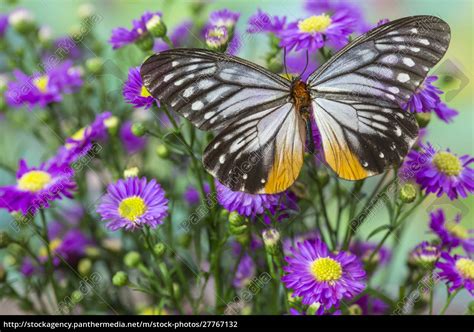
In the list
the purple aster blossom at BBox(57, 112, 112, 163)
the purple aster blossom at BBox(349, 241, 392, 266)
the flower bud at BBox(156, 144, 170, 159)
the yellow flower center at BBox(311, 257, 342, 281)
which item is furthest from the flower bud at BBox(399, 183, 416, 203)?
the purple aster blossom at BBox(57, 112, 112, 163)

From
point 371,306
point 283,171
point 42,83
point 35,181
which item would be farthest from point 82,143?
point 371,306

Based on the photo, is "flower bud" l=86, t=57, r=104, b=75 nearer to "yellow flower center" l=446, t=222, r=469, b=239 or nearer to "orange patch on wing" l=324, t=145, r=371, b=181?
"orange patch on wing" l=324, t=145, r=371, b=181

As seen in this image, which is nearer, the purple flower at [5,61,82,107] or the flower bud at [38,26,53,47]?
the purple flower at [5,61,82,107]

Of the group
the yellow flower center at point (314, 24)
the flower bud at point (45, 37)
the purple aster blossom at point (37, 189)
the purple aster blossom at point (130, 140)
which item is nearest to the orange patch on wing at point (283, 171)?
the yellow flower center at point (314, 24)

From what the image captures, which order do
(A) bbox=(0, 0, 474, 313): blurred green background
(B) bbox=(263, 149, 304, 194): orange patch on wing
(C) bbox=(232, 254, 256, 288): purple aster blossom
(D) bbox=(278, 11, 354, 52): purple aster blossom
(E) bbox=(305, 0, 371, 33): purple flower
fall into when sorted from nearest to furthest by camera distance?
(B) bbox=(263, 149, 304, 194): orange patch on wing
(D) bbox=(278, 11, 354, 52): purple aster blossom
(C) bbox=(232, 254, 256, 288): purple aster blossom
(E) bbox=(305, 0, 371, 33): purple flower
(A) bbox=(0, 0, 474, 313): blurred green background

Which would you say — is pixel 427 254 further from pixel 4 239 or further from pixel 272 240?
pixel 4 239

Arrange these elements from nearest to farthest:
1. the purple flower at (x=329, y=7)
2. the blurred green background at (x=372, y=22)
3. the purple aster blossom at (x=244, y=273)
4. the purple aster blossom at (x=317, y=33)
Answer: the purple aster blossom at (x=317, y=33) → the purple aster blossom at (x=244, y=273) → the purple flower at (x=329, y=7) → the blurred green background at (x=372, y=22)

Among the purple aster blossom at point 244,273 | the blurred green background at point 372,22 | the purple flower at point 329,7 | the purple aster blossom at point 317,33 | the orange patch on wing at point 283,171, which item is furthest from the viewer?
the blurred green background at point 372,22

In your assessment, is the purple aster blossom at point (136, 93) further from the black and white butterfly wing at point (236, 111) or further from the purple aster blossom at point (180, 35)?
the purple aster blossom at point (180, 35)
